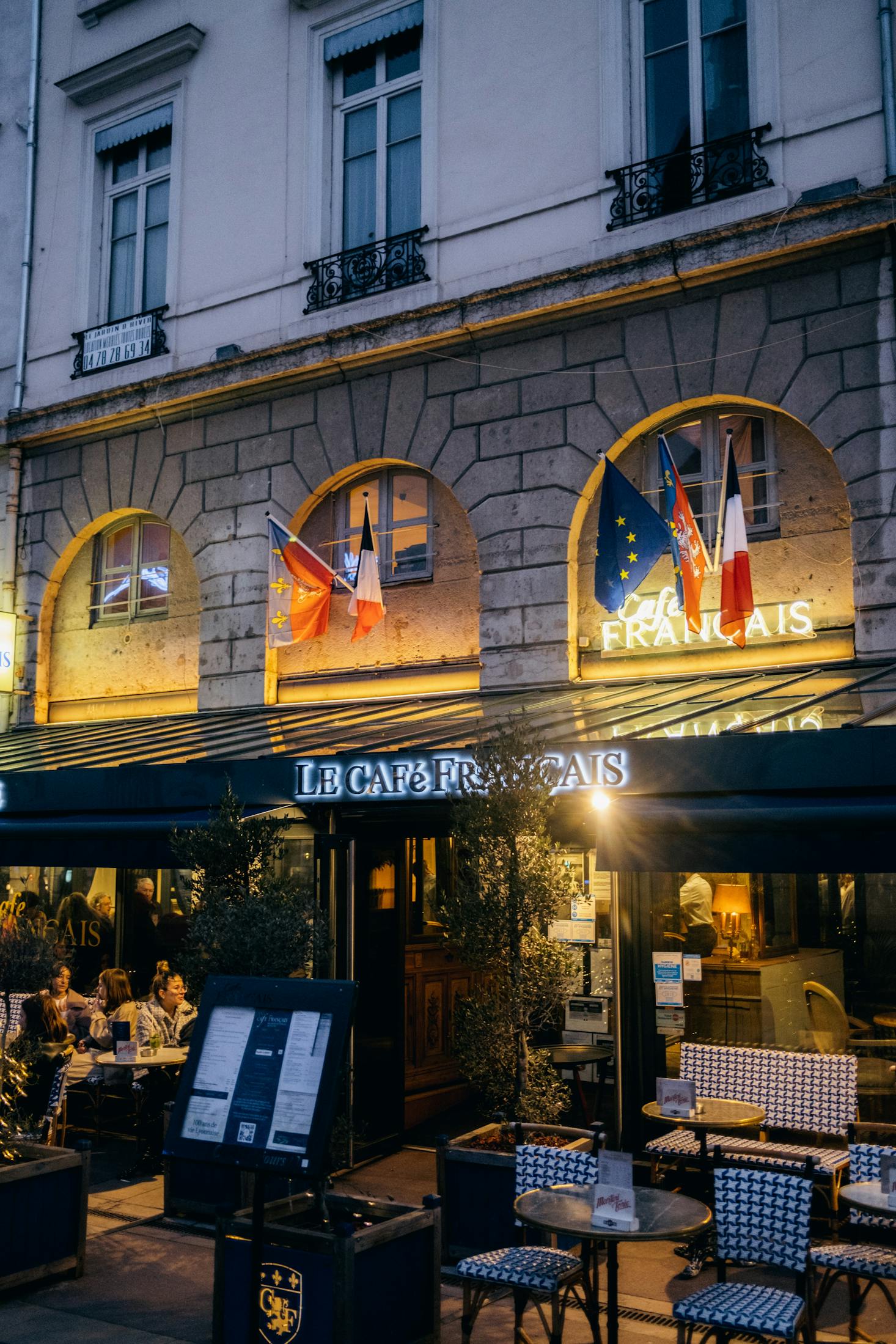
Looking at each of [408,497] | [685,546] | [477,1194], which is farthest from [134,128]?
[477,1194]

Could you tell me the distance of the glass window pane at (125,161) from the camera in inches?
583

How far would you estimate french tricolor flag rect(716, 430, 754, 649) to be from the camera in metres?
9.20

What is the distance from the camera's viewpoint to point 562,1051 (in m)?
9.91

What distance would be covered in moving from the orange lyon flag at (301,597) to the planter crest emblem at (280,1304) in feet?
21.7

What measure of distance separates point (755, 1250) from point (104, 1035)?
653 centimetres

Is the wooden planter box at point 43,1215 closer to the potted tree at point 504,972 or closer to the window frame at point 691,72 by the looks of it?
the potted tree at point 504,972

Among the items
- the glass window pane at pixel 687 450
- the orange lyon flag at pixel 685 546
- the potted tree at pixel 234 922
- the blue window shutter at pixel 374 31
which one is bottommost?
the potted tree at pixel 234 922

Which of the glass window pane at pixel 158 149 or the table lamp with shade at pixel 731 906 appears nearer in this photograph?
the table lamp with shade at pixel 731 906

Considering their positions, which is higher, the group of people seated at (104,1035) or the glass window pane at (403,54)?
the glass window pane at (403,54)

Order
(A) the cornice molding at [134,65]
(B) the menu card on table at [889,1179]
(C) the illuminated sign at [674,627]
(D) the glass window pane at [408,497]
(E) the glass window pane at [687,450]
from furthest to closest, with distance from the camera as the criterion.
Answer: (A) the cornice molding at [134,65] → (D) the glass window pane at [408,497] → (E) the glass window pane at [687,450] → (C) the illuminated sign at [674,627] → (B) the menu card on table at [889,1179]

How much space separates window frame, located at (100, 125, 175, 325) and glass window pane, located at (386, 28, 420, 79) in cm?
285

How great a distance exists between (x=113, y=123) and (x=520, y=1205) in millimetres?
13442

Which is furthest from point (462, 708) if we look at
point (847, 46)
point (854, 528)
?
point (847, 46)

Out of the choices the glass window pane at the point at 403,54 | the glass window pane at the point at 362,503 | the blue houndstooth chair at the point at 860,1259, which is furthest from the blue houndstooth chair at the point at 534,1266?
the glass window pane at the point at 403,54
